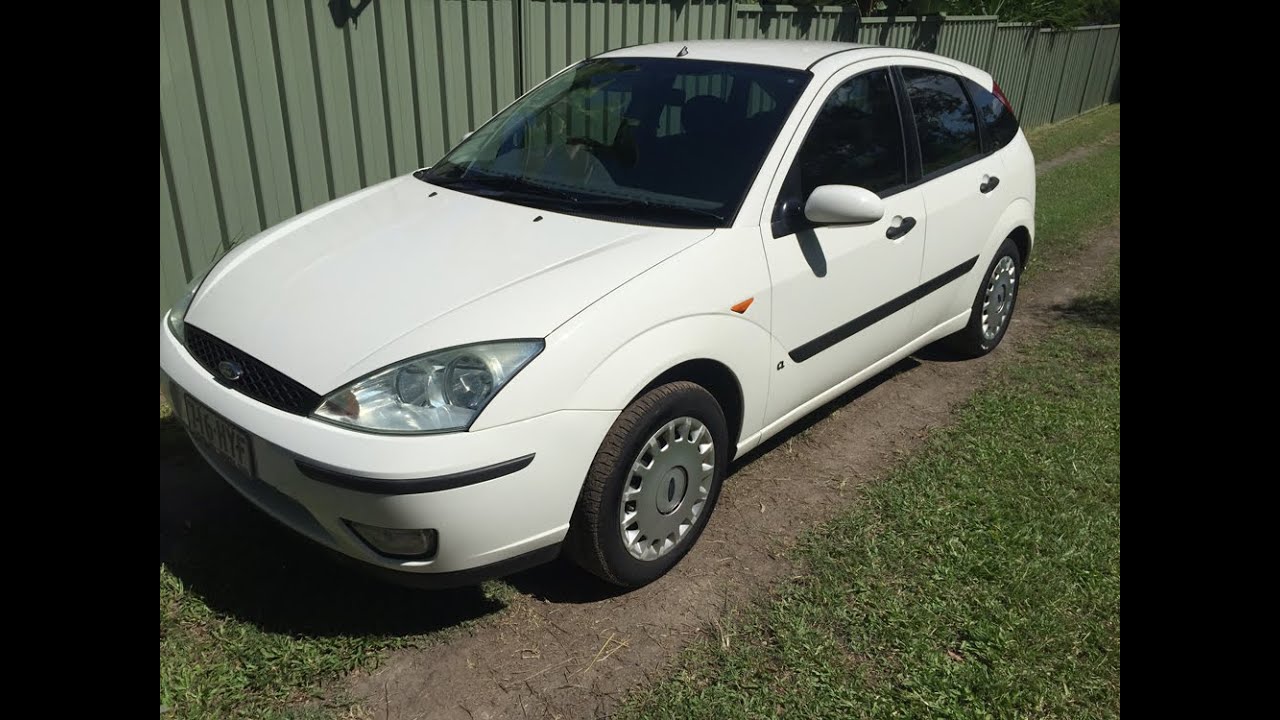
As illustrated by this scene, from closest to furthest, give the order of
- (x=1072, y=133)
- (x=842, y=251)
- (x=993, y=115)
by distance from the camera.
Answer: (x=842, y=251)
(x=993, y=115)
(x=1072, y=133)

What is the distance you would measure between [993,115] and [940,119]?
757mm

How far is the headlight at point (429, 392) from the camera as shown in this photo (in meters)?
2.46

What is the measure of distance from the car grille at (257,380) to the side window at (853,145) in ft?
5.84

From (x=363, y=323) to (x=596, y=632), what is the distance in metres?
1.25

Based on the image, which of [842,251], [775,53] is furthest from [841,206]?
[775,53]

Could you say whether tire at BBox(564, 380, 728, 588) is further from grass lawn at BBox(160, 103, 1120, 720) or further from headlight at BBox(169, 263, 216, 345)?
headlight at BBox(169, 263, 216, 345)

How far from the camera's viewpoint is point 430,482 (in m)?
2.40

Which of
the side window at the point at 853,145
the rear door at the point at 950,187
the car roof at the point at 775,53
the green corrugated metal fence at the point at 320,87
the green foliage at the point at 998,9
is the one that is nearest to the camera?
the side window at the point at 853,145

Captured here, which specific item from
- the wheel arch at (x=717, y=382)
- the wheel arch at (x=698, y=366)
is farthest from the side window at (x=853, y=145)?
the wheel arch at (x=717, y=382)

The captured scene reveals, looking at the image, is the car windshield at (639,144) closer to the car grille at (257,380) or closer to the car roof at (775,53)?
the car roof at (775,53)

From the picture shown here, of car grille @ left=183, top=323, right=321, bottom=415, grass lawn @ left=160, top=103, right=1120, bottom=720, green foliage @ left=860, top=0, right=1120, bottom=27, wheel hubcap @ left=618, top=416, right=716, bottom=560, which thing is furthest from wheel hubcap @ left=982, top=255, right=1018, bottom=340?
green foliage @ left=860, top=0, right=1120, bottom=27

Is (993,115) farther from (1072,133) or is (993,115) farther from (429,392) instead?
(1072,133)

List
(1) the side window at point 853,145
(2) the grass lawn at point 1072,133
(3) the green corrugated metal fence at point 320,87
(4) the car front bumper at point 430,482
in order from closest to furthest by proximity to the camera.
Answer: (4) the car front bumper at point 430,482 → (1) the side window at point 853,145 → (3) the green corrugated metal fence at point 320,87 → (2) the grass lawn at point 1072,133
